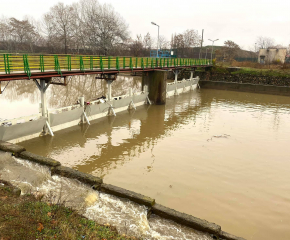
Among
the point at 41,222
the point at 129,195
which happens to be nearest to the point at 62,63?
the point at 129,195

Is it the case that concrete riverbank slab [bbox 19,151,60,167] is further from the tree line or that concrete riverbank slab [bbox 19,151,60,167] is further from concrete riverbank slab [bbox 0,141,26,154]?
the tree line

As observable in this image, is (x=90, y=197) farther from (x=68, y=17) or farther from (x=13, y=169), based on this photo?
(x=68, y=17)

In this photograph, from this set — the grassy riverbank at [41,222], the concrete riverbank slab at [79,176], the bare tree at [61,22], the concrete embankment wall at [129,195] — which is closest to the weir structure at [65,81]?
the concrete embankment wall at [129,195]

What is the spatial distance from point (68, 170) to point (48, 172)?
29.9 inches

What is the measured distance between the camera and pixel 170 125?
16688 millimetres

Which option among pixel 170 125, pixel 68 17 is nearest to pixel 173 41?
pixel 68 17

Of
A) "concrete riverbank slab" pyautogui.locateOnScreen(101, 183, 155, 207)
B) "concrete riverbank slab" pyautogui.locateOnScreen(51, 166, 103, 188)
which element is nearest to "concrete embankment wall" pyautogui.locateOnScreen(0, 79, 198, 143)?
"concrete riverbank slab" pyautogui.locateOnScreen(51, 166, 103, 188)

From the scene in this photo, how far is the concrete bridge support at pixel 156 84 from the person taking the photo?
22.4 m

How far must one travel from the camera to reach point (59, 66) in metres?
13.2

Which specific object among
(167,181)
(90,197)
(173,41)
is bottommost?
(167,181)

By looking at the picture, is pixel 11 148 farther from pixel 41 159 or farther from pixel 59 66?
pixel 59 66

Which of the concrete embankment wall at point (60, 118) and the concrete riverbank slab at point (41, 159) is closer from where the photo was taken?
the concrete riverbank slab at point (41, 159)

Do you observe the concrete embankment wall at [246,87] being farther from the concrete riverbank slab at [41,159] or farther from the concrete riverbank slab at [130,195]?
the concrete riverbank slab at [130,195]

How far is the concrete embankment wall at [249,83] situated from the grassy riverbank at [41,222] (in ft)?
113
